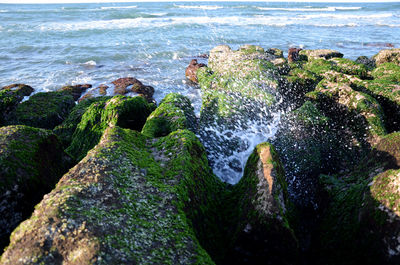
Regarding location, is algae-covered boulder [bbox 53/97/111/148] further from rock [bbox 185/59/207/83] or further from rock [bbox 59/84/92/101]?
rock [bbox 185/59/207/83]

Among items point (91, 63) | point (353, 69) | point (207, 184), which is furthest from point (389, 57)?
point (91, 63)

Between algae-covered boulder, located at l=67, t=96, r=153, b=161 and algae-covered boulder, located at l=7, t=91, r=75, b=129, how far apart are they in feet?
5.98

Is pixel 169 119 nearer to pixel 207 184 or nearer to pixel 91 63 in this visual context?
pixel 207 184

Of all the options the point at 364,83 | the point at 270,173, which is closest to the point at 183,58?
the point at 364,83

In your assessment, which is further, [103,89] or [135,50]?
[135,50]

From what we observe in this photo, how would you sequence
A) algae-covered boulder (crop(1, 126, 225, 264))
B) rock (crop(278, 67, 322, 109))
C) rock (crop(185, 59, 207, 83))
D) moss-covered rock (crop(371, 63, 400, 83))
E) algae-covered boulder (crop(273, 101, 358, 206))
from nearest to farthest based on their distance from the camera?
algae-covered boulder (crop(1, 126, 225, 264))
algae-covered boulder (crop(273, 101, 358, 206))
rock (crop(278, 67, 322, 109))
moss-covered rock (crop(371, 63, 400, 83))
rock (crop(185, 59, 207, 83))

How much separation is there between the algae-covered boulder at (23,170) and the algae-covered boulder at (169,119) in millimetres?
1674

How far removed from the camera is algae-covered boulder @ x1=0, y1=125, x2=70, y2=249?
3.21 meters

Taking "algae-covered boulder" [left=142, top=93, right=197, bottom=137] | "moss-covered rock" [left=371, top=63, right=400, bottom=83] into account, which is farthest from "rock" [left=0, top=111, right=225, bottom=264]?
"moss-covered rock" [left=371, top=63, right=400, bottom=83]

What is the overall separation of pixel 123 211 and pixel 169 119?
9.84ft

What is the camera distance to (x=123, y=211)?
283 centimetres

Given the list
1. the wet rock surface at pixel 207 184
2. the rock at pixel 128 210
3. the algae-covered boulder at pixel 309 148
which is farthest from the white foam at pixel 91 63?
the rock at pixel 128 210

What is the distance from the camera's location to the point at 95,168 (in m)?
3.21

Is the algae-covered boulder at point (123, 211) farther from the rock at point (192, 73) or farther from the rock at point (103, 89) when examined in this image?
the rock at point (192, 73)
